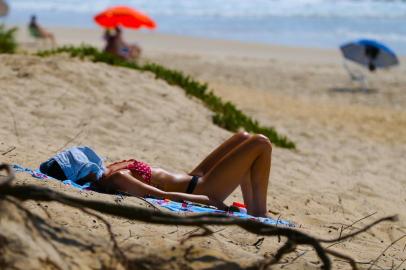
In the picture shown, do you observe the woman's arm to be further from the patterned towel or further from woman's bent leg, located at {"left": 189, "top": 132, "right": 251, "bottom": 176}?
woman's bent leg, located at {"left": 189, "top": 132, "right": 251, "bottom": 176}

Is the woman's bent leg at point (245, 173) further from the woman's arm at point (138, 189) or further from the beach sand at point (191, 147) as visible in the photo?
the beach sand at point (191, 147)

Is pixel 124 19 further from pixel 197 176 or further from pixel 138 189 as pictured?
pixel 138 189

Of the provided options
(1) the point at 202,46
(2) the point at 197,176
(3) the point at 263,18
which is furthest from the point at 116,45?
(3) the point at 263,18

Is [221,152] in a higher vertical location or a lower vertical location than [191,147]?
higher

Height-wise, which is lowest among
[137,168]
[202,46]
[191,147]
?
[202,46]

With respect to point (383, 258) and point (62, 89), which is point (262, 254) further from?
point (62, 89)

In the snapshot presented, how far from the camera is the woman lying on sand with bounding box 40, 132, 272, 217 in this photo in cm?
523

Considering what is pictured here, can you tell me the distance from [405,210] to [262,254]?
3.17 metres

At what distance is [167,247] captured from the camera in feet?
12.0

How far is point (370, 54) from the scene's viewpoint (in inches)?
658

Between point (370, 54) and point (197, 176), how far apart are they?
39.2ft

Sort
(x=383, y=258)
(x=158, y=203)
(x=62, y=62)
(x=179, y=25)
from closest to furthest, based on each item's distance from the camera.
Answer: (x=383, y=258) → (x=158, y=203) → (x=62, y=62) → (x=179, y=25)

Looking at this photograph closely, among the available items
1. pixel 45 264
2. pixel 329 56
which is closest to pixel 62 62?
pixel 45 264

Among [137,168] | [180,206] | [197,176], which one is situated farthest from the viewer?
[197,176]
